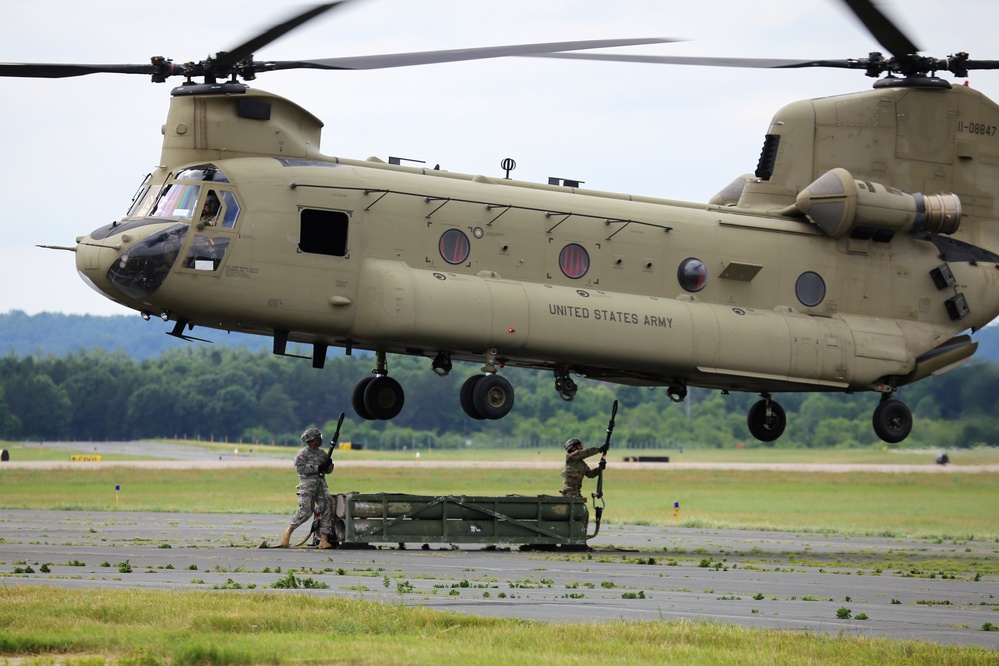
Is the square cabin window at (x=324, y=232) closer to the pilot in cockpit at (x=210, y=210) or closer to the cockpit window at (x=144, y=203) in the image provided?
the pilot in cockpit at (x=210, y=210)

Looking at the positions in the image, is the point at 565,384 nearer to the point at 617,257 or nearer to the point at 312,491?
the point at 617,257

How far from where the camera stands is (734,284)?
27.7 metres

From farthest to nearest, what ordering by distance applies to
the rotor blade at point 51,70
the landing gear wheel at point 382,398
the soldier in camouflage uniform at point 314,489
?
the landing gear wheel at point 382,398
the soldier in camouflage uniform at point 314,489
the rotor blade at point 51,70

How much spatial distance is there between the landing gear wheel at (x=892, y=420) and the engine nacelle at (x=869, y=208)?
134 inches

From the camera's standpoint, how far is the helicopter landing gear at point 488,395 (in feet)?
83.3

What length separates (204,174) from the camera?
2367cm

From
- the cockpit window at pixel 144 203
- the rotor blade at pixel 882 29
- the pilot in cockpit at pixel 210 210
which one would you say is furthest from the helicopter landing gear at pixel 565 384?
the rotor blade at pixel 882 29

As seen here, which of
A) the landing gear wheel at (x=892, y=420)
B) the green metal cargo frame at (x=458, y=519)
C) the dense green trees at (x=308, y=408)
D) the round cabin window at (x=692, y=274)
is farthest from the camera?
the dense green trees at (x=308, y=408)

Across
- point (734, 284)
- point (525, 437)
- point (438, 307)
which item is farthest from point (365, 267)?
point (525, 437)

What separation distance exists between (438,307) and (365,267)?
54.3 inches

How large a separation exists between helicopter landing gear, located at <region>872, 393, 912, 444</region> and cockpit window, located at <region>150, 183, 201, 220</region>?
46.1 feet

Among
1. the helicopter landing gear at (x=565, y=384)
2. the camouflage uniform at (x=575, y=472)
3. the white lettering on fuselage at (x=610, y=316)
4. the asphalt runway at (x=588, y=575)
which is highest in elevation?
the white lettering on fuselage at (x=610, y=316)

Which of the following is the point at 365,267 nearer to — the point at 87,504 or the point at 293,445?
the point at 87,504

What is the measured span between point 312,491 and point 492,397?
359 centimetres
